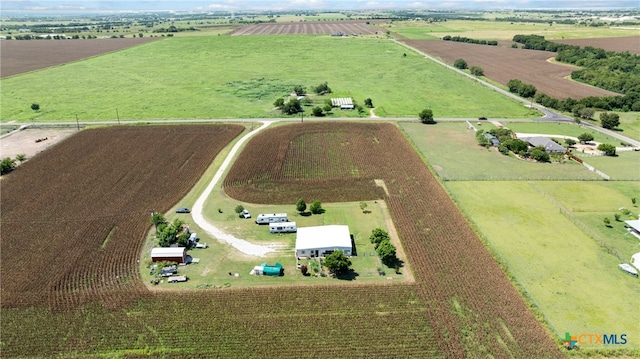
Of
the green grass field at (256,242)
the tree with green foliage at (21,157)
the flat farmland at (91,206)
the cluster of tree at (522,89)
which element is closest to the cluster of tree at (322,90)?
the flat farmland at (91,206)

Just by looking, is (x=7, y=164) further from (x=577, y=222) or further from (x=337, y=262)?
(x=577, y=222)

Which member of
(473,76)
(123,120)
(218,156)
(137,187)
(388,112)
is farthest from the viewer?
(473,76)

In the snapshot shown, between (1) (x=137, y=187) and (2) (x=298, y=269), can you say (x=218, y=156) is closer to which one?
(1) (x=137, y=187)

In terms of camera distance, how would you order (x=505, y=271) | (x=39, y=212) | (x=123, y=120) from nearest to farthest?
(x=505, y=271) → (x=39, y=212) → (x=123, y=120)

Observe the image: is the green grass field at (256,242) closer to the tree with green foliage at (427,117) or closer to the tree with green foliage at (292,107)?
the tree with green foliage at (292,107)

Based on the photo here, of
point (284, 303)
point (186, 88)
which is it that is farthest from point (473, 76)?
point (284, 303)
